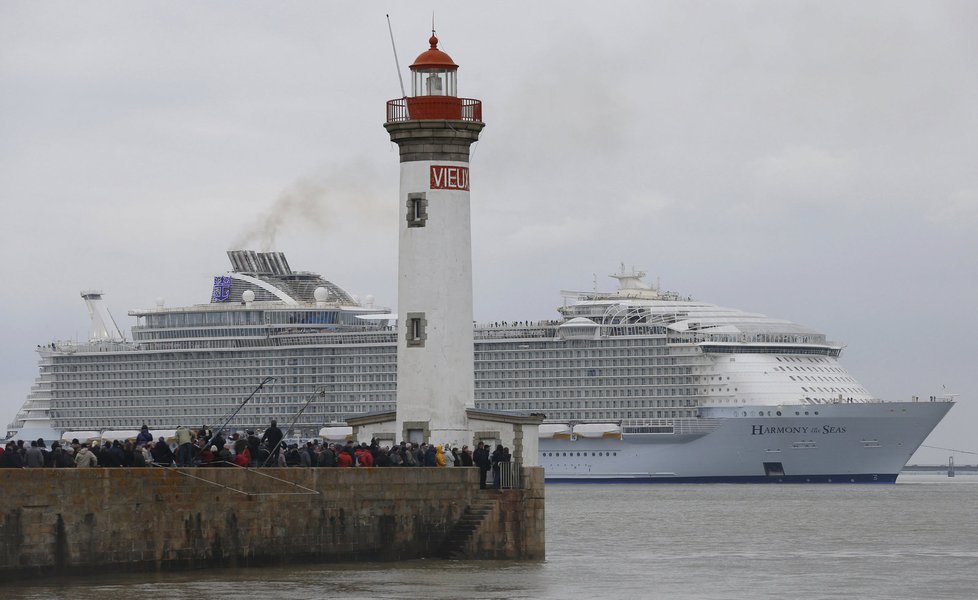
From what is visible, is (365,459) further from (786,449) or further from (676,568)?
(786,449)

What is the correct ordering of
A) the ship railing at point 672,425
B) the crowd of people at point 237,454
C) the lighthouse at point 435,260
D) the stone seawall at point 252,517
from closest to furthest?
the stone seawall at point 252,517 → the crowd of people at point 237,454 → the lighthouse at point 435,260 → the ship railing at point 672,425

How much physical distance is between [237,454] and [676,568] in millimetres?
8640

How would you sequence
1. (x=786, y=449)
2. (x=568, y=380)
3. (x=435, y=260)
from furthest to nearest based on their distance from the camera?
(x=568, y=380), (x=786, y=449), (x=435, y=260)

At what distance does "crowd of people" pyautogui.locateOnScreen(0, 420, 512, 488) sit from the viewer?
2827 cm

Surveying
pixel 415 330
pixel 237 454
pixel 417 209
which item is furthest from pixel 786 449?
pixel 237 454

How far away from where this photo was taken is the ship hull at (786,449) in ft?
297

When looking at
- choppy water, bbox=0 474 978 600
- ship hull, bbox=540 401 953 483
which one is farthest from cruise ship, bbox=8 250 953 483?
choppy water, bbox=0 474 978 600

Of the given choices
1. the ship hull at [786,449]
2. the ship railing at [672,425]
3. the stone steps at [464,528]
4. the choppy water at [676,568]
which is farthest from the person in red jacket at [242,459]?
the ship railing at [672,425]

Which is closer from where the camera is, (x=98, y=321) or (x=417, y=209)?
(x=417, y=209)

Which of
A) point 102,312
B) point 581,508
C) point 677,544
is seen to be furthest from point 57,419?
point 677,544

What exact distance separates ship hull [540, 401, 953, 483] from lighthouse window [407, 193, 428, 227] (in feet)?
191

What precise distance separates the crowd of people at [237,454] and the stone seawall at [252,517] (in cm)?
47

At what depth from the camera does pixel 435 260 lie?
34312 mm

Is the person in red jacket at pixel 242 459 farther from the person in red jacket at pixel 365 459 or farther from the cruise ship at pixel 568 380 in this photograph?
the cruise ship at pixel 568 380
